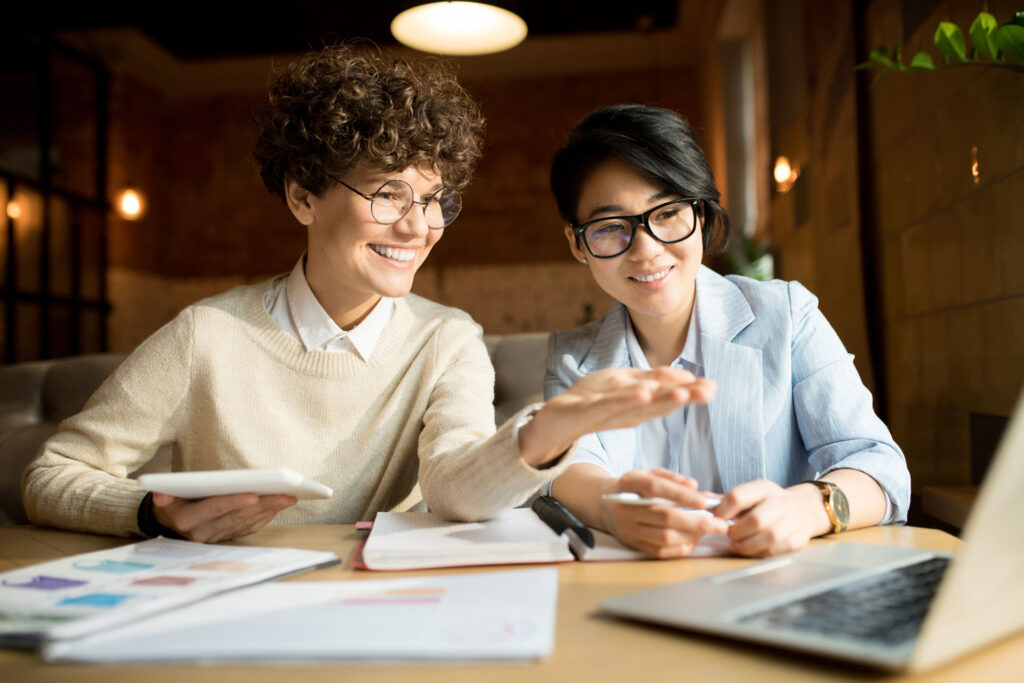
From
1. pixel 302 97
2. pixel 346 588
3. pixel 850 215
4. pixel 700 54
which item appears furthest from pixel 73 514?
pixel 700 54

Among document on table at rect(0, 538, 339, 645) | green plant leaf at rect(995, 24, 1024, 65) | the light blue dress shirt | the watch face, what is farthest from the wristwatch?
green plant leaf at rect(995, 24, 1024, 65)

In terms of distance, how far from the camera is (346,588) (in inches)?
29.7

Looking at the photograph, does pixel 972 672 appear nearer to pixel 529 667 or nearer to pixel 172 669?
pixel 529 667

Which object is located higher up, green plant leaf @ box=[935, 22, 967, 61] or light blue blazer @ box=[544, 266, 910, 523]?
green plant leaf @ box=[935, 22, 967, 61]

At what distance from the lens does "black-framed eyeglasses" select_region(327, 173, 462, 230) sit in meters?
1.39

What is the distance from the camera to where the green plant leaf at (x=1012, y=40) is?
3.90 feet

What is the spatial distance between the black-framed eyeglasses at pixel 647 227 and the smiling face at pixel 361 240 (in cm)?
30

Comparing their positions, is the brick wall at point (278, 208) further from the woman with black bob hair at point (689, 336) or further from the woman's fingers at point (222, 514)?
the woman's fingers at point (222, 514)

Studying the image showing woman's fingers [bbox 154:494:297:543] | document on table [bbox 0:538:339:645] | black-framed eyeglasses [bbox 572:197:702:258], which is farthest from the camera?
black-framed eyeglasses [bbox 572:197:702:258]

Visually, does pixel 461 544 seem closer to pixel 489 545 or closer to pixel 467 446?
pixel 489 545

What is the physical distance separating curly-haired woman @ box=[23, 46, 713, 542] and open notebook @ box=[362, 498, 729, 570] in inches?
9.7

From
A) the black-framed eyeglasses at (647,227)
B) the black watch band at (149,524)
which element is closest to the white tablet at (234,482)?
the black watch band at (149,524)

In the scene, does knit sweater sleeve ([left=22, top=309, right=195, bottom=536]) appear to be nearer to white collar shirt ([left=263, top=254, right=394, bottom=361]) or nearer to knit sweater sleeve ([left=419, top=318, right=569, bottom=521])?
white collar shirt ([left=263, top=254, right=394, bottom=361])

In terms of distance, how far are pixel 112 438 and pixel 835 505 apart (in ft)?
3.71
